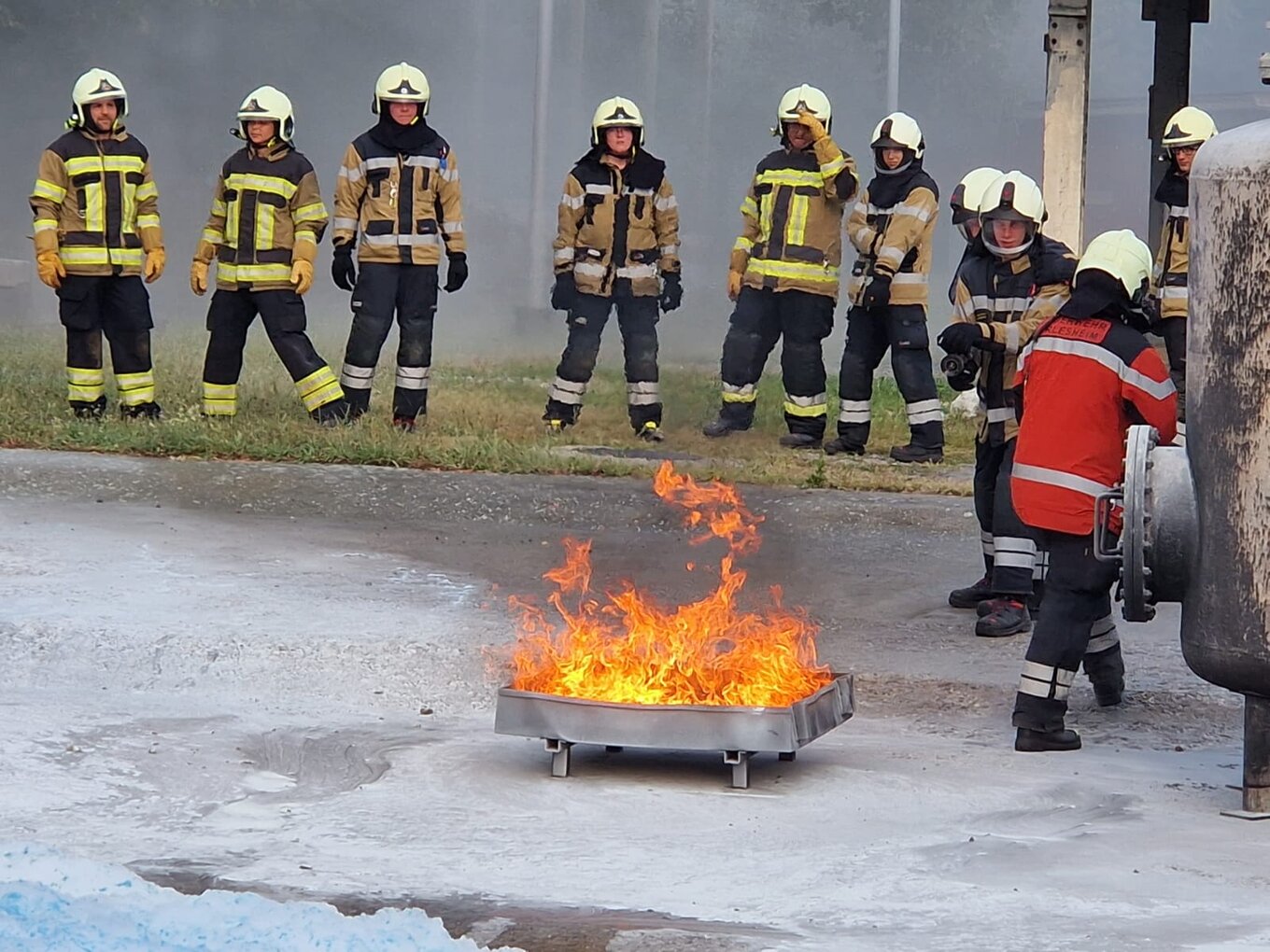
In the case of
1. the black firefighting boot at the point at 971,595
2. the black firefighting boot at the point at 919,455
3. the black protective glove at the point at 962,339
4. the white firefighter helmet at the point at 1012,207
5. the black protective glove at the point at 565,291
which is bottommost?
the black firefighting boot at the point at 971,595

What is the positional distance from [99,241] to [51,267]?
10.9 inches

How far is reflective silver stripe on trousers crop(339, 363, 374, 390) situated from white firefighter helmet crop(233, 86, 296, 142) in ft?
4.13

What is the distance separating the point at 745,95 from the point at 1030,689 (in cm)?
3057

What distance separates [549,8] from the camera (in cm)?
2084

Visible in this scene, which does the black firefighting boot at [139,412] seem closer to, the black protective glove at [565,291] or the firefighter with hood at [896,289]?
the black protective glove at [565,291]

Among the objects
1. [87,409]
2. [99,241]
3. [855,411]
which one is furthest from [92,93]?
[855,411]

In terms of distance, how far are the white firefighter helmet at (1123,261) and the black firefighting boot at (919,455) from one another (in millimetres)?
5096

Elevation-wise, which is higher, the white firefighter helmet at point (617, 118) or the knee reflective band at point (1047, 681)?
the white firefighter helmet at point (617, 118)

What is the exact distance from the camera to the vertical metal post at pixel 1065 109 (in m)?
10.6

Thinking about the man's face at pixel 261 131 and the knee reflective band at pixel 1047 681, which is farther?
the man's face at pixel 261 131

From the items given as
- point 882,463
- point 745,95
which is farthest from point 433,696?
point 745,95

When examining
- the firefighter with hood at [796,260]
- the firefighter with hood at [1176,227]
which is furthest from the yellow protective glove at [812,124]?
the firefighter with hood at [1176,227]

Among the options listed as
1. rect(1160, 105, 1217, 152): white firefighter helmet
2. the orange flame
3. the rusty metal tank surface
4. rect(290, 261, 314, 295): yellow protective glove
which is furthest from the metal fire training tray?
rect(290, 261, 314, 295): yellow protective glove

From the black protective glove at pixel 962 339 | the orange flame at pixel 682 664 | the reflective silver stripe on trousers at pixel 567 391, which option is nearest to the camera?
the orange flame at pixel 682 664
